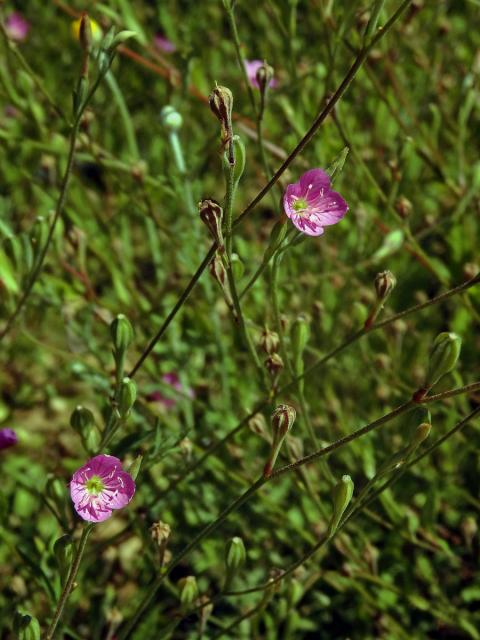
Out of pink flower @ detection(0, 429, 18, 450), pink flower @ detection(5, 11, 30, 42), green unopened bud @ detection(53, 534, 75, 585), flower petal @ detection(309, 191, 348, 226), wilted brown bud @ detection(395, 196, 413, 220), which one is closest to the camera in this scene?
green unopened bud @ detection(53, 534, 75, 585)

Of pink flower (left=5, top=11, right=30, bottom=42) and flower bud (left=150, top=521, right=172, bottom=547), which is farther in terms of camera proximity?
pink flower (left=5, top=11, right=30, bottom=42)

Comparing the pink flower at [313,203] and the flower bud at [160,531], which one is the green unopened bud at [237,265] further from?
the flower bud at [160,531]

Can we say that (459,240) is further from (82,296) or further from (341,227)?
(82,296)

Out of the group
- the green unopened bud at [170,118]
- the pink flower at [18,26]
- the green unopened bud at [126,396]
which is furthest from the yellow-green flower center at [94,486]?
the pink flower at [18,26]

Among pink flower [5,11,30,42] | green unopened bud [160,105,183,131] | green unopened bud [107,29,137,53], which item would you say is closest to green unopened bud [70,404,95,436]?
green unopened bud [107,29,137,53]

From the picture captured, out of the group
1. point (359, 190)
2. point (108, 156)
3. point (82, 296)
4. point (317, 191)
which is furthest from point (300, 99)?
point (317, 191)

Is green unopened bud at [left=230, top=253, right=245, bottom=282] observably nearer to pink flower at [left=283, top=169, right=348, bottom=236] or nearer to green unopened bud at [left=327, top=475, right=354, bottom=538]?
pink flower at [left=283, top=169, right=348, bottom=236]

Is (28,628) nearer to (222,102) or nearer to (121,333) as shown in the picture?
(121,333)
